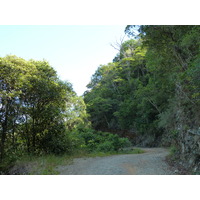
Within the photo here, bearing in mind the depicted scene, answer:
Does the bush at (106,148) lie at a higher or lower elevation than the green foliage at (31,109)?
lower

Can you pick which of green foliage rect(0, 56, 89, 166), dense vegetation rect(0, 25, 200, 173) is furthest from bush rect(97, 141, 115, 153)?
green foliage rect(0, 56, 89, 166)

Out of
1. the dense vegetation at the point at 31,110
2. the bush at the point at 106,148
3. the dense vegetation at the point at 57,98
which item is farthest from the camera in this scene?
the bush at the point at 106,148

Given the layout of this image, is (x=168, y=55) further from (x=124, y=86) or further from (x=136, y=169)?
(x=124, y=86)

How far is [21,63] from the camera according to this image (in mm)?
7000

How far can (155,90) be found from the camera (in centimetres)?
1416

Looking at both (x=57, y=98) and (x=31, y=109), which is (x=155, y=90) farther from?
(x=31, y=109)

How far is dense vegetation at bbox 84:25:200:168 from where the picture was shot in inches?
254

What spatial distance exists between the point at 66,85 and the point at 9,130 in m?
3.24

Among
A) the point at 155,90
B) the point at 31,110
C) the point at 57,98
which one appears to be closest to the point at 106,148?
the point at 57,98

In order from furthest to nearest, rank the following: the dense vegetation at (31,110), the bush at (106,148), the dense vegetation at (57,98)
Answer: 1. the bush at (106,148)
2. the dense vegetation at (31,110)
3. the dense vegetation at (57,98)

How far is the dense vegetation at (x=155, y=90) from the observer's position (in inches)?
254

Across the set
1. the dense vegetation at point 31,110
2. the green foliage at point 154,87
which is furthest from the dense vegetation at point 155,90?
the dense vegetation at point 31,110

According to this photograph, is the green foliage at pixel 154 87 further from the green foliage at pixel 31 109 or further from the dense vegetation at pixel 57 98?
the green foliage at pixel 31 109

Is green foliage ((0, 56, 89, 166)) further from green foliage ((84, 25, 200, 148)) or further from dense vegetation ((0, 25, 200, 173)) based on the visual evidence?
green foliage ((84, 25, 200, 148))
